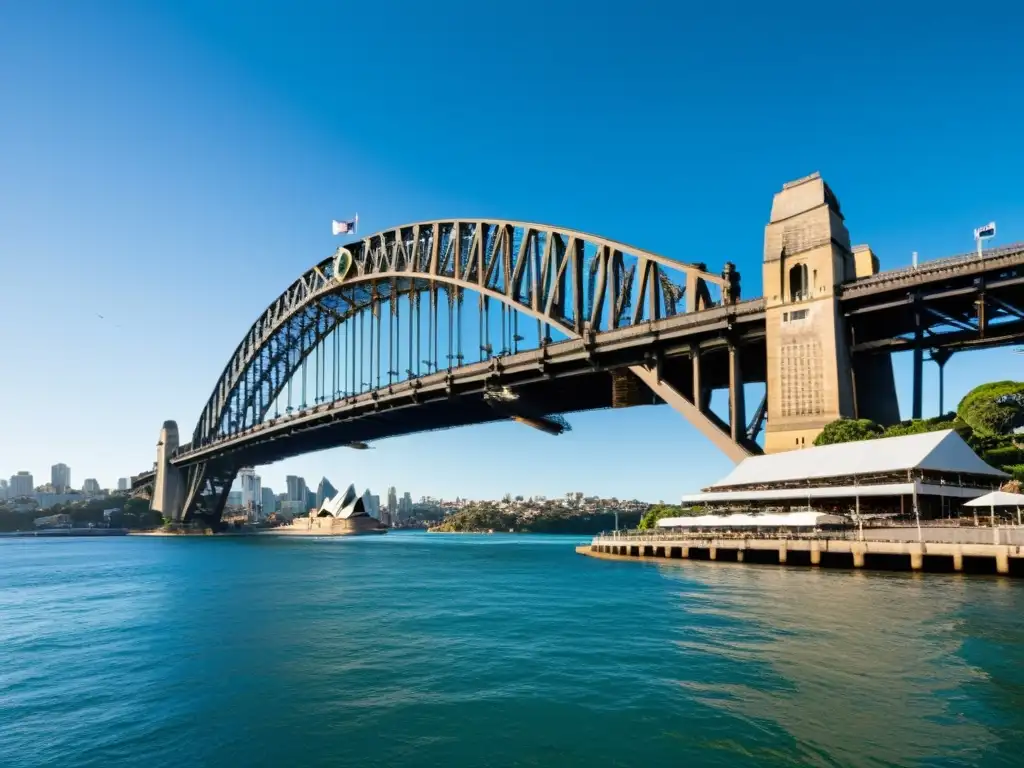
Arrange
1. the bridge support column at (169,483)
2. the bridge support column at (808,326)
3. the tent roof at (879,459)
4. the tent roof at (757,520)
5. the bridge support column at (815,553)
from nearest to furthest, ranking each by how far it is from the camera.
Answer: the tent roof at (879,459)
the bridge support column at (815,553)
the tent roof at (757,520)
the bridge support column at (808,326)
the bridge support column at (169,483)

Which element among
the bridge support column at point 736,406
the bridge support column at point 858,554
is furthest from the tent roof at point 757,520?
the bridge support column at point 736,406

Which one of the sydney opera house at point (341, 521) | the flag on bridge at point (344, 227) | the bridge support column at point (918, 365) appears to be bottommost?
the sydney opera house at point (341, 521)

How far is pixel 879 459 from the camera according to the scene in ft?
128

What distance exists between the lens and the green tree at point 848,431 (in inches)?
1705

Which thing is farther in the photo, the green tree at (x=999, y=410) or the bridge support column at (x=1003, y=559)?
the green tree at (x=999, y=410)

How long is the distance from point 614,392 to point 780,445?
1946 cm

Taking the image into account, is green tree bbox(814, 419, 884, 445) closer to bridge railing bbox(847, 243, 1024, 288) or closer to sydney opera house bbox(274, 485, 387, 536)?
bridge railing bbox(847, 243, 1024, 288)

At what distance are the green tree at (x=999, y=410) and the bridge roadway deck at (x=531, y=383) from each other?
15.3 metres

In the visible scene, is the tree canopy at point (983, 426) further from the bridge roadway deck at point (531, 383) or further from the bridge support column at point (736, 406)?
the bridge roadway deck at point (531, 383)

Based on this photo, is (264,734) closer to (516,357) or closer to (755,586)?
(755,586)

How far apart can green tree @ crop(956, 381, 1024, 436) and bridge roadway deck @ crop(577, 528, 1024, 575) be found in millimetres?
19019

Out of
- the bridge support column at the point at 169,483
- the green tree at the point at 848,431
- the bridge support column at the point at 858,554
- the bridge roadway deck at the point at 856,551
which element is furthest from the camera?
the bridge support column at the point at 169,483

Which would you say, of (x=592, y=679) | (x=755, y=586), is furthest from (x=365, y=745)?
(x=755, y=586)

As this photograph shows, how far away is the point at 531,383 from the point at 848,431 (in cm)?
3106
